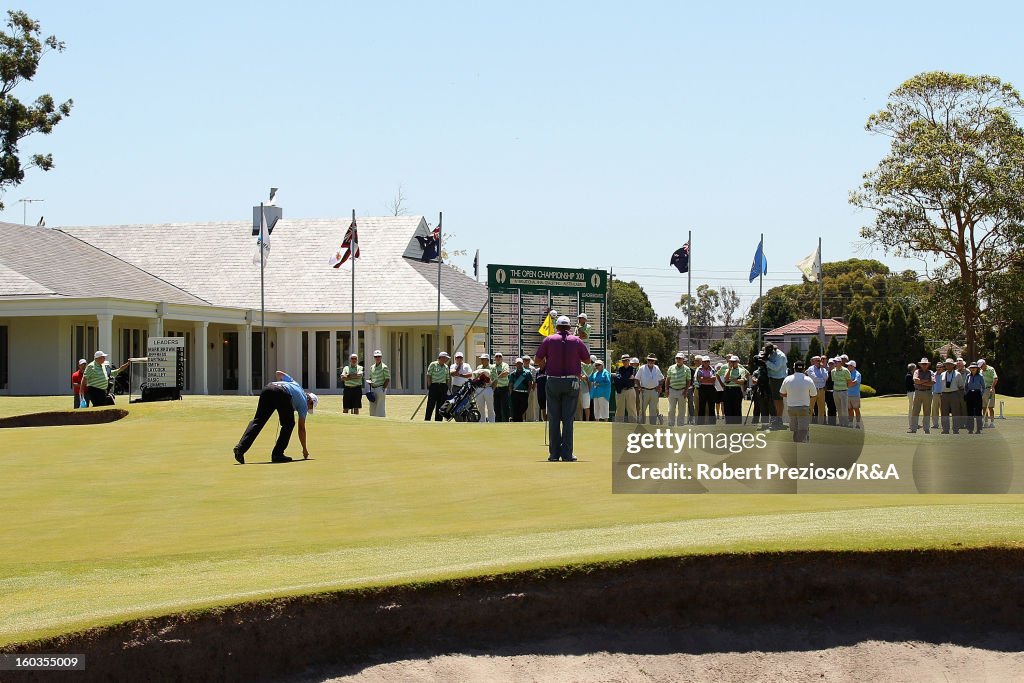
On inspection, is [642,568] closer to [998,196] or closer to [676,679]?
[676,679]

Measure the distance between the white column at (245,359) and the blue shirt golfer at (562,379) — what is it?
33.6m

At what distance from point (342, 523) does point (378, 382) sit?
15925 mm

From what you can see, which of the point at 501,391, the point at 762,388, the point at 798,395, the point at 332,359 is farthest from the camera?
the point at 332,359

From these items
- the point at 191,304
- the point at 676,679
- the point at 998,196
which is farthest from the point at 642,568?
the point at 998,196

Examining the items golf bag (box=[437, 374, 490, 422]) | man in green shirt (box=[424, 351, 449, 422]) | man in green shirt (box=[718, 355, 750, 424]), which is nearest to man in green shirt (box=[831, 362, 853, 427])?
man in green shirt (box=[718, 355, 750, 424])

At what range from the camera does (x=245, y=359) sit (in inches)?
1948

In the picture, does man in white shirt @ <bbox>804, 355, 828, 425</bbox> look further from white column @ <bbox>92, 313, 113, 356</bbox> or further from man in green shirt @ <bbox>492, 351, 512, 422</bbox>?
white column @ <bbox>92, 313, 113, 356</bbox>

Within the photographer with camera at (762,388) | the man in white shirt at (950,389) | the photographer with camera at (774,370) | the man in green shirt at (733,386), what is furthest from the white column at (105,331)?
the man in white shirt at (950,389)

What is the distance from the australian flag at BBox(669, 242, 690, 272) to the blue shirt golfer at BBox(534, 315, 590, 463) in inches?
1388

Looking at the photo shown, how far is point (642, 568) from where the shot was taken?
306 inches

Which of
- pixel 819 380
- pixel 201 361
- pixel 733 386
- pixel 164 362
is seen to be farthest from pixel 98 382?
pixel 201 361

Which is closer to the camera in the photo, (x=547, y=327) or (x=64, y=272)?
(x=547, y=327)

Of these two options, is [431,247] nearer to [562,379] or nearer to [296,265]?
[296,265]

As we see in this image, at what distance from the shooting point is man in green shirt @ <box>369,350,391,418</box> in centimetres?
2658
